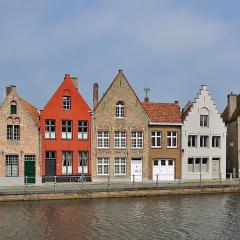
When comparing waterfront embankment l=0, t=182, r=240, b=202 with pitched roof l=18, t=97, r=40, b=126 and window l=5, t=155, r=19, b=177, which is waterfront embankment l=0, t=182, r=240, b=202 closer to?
window l=5, t=155, r=19, b=177

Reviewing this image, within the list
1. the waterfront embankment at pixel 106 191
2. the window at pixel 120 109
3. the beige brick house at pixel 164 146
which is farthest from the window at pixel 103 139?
the waterfront embankment at pixel 106 191

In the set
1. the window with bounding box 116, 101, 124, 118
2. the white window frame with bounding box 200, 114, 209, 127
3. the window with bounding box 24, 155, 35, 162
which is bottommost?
the window with bounding box 24, 155, 35, 162

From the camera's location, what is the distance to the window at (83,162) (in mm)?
47719

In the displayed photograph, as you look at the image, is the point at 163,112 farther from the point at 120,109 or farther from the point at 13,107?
the point at 13,107

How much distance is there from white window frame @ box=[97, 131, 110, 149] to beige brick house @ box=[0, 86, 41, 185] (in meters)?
6.17

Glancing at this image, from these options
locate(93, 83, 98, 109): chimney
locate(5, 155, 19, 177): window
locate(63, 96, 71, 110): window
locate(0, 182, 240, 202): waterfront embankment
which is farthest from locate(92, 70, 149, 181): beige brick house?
locate(5, 155, 19, 177): window

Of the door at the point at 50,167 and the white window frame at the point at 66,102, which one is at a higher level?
the white window frame at the point at 66,102

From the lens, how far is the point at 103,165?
48562 mm

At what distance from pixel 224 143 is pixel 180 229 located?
27450 millimetres

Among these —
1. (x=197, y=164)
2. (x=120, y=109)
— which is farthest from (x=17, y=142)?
(x=197, y=164)

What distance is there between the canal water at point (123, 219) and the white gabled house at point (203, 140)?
12.6 metres

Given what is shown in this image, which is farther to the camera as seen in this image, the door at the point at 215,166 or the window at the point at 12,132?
the door at the point at 215,166

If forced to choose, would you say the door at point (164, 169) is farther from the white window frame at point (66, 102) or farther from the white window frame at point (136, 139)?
the white window frame at point (66, 102)

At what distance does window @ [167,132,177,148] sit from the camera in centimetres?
5050
